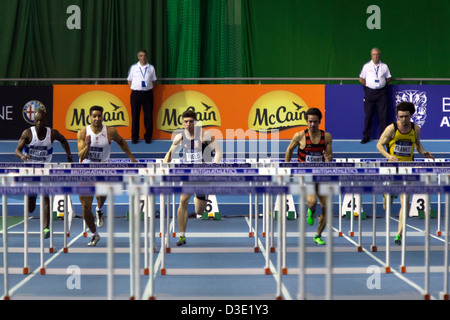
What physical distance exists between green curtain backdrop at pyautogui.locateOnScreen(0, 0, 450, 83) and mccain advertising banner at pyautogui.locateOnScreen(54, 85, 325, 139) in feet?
10.4

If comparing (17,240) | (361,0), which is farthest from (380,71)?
(17,240)

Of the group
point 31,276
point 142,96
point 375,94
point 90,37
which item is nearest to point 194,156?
point 31,276

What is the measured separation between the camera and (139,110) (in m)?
13.5

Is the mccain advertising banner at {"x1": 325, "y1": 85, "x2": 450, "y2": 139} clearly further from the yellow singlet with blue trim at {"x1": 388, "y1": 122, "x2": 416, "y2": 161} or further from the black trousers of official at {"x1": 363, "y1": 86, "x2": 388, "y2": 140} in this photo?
the yellow singlet with blue trim at {"x1": 388, "y1": 122, "x2": 416, "y2": 161}

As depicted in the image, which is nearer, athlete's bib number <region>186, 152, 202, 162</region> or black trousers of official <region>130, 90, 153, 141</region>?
athlete's bib number <region>186, 152, 202, 162</region>

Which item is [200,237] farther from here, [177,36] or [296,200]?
[177,36]

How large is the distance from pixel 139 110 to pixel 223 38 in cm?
483

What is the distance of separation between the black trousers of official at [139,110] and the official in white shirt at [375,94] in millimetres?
4953

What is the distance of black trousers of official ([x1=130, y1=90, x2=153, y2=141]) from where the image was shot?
1342cm

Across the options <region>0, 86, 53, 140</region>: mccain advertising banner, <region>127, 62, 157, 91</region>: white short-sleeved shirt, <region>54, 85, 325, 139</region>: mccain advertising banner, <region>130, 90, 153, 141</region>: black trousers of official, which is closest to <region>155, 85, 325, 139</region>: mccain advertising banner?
<region>54, 85, 325, 139</region>: mccain advertising banner

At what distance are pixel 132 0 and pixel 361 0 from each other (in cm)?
685

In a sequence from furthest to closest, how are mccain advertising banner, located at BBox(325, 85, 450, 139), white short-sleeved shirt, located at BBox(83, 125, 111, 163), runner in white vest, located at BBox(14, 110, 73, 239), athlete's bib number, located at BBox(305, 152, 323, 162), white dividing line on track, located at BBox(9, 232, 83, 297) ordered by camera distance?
mccain advertising banner, located at BBox(325, 85, 450, 139)
runner in white vest, located at BBox(14, 110, 73, 239)
white short-sleeved shirt, located at BBox(83, 125, 111, 163)
athlete's bib number, located at BBox(305, 152, 323, 162)
white dividing line on track, located at BBox(9, 232, 83, 297)

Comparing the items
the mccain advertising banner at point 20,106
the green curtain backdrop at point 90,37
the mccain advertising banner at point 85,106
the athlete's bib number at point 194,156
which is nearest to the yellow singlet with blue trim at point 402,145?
the athlete's bib number at point 194,156

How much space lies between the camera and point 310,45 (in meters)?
17.7
